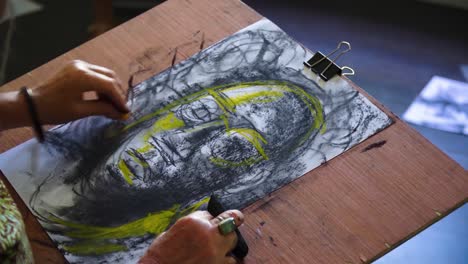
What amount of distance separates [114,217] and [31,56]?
3.91ft

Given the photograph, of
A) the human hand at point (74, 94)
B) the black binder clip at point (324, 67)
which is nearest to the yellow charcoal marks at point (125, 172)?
the human hand at point (74, 94)

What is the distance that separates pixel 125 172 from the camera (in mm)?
1033

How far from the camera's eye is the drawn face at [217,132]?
1.03m

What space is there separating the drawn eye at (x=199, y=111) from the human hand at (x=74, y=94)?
4.1 inches

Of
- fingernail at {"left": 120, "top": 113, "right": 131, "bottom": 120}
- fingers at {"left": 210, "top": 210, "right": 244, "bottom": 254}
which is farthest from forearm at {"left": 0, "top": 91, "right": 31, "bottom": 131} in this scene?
fingers at {"left": 210, "top": 210, "right": 244, "bottom": 254}

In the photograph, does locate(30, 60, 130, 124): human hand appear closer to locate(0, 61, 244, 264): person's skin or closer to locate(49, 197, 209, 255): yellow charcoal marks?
locate(0, 61, 244, 264): person's skin

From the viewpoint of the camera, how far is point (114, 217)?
981 millimetres

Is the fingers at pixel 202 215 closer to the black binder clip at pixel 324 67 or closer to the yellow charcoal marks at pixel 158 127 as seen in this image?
the yellow charcoal marks at pixel 158 127

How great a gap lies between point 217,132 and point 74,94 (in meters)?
0.25

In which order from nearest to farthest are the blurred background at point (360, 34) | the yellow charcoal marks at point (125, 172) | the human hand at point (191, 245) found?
1. the human hand at point (191, 245)
2. the yellow charcoal marks at point (125, 172)
3. the blurred background at point (360, 34)

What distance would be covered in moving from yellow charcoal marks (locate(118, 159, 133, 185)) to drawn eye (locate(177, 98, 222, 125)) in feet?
0.43

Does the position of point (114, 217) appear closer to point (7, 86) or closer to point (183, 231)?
point (183, 231)

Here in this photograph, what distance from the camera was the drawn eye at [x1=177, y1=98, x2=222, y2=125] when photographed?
1.09m

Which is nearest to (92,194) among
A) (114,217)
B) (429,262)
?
(114,217)
